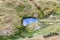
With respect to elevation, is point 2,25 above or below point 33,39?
above

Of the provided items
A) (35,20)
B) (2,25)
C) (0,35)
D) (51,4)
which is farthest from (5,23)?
(51,4)

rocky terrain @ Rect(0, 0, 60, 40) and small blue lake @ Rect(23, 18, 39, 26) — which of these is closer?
rocky terrain @ Rect(0, 0, 60, 40)

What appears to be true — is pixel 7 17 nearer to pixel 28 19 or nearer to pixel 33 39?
pixel 28 19

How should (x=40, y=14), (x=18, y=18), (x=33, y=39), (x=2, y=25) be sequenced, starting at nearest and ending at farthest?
(x=33, y=39)
(x=2, y=25)
(x=18, y=18)
(x=40, y=14)

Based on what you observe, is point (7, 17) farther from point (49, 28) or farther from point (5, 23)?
A: point (49, 28)

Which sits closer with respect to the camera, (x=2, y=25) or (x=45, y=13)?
(x=2, y=25)

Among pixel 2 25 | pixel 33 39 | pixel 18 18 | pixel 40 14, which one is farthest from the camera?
pixel 40 14

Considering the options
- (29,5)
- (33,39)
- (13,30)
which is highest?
(29,5)

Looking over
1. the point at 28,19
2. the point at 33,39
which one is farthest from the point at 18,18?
the point at 33,39

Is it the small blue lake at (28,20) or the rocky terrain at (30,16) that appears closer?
the rocky terrain at (30,16)
